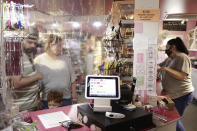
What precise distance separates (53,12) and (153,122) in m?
2.18

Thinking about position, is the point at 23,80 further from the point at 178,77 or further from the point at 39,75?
the point at 178,77

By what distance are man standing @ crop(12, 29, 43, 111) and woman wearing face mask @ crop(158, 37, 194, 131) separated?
1.79 metres

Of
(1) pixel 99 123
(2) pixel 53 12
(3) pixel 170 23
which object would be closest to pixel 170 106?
(1) pixel 99 123

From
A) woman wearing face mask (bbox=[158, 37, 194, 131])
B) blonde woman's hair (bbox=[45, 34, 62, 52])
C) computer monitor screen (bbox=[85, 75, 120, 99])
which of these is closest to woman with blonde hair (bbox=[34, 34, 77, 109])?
blonde woman's hair (bbox=[45, 34, 62, 52])

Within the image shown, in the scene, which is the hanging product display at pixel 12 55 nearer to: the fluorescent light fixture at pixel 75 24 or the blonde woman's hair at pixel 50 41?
the blonde woman's hair at pixel 50 41

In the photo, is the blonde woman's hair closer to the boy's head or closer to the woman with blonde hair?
the woman with blonde hair

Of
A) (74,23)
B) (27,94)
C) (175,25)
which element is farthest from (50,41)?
(175,25)

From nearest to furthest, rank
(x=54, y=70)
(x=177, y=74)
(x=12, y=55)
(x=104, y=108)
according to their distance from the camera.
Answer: (x=12, y=55)
(x=104, y=108)
(x=54, y=70)
(x=177, y=74)

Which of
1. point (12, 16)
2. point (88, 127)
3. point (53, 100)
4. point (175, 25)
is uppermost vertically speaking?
point (175, 25)

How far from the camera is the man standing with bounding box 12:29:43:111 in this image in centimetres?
209

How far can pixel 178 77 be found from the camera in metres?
2.74

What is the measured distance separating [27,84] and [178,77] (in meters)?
2.11

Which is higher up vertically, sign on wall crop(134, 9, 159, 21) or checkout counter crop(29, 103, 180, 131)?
sign on wall crop(134, 9, 159, 21)

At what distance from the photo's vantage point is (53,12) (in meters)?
2.91
